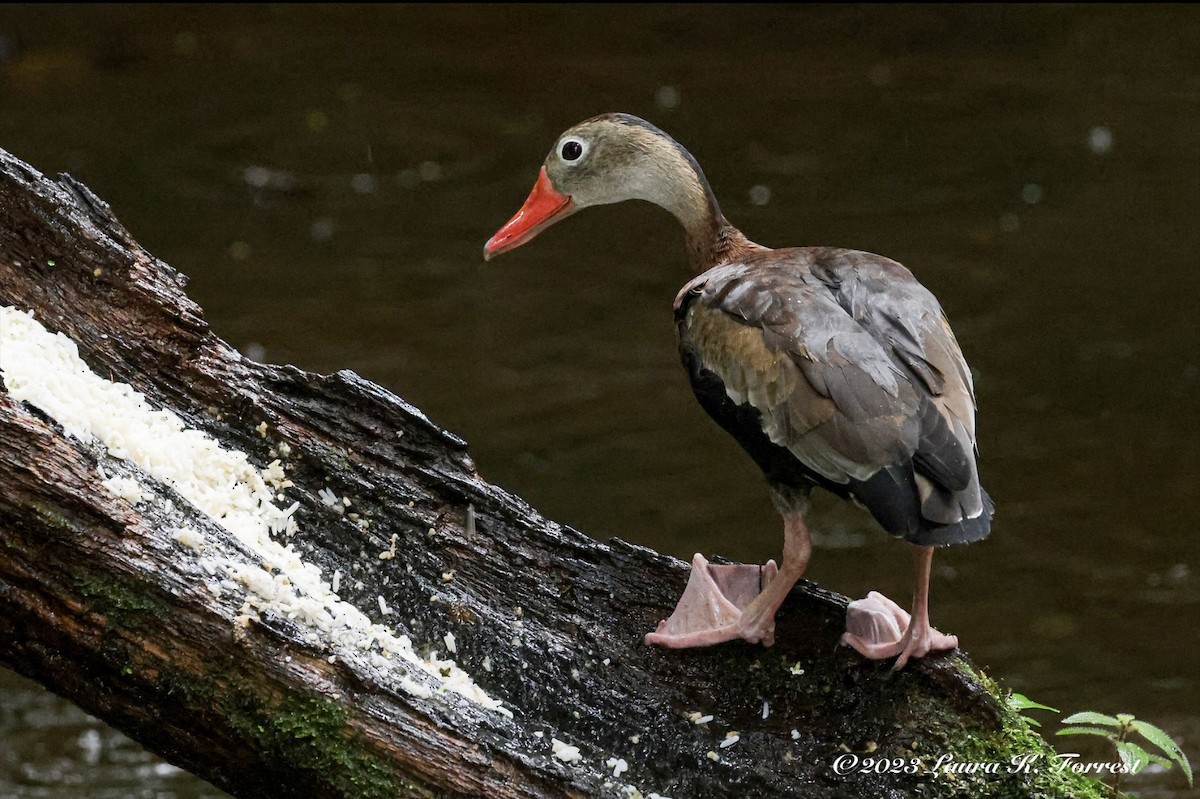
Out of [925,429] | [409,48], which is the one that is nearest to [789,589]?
[925,429]

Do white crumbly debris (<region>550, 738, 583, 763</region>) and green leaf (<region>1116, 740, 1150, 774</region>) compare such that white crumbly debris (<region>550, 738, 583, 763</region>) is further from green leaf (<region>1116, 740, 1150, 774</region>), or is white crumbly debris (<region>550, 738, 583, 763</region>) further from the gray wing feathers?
green leaf (<region>1116, 740, 1150, 774</region>)

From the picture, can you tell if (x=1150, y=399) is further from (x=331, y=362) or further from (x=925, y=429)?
(x=925, y=429)

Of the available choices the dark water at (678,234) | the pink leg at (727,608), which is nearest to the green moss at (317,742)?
the pink leg at (727,608)

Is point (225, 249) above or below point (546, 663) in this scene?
above

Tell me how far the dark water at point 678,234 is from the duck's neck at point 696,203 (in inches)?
95.8

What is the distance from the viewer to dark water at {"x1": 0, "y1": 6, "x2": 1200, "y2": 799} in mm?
6578

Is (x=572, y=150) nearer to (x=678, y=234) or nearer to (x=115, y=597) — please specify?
(x=115, y=597)

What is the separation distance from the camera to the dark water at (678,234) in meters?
6.58

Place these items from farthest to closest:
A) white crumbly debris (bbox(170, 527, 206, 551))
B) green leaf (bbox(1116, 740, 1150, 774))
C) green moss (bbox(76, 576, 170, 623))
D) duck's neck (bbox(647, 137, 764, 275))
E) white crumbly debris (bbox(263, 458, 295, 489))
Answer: duck's neck (bbox(647, 137, 764, 275)) < white crumbly debris (bbox(263, 458, 295, 489)) < green leaf (bbox(1116, 740, 1150, 774)) < white crumbly debris (bbox(170, 527, 206, 551)) < green moss (bbox(76, 576, 170, 623))

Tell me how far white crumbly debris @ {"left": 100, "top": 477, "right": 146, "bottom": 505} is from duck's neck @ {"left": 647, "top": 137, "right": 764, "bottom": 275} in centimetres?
184

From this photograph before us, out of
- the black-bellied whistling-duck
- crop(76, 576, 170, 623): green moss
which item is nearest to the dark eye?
the black-bellied whistling-duck

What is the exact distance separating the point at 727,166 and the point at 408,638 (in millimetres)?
7542

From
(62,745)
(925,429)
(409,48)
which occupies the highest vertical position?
(409,48)

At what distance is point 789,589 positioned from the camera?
3654 millimetres
